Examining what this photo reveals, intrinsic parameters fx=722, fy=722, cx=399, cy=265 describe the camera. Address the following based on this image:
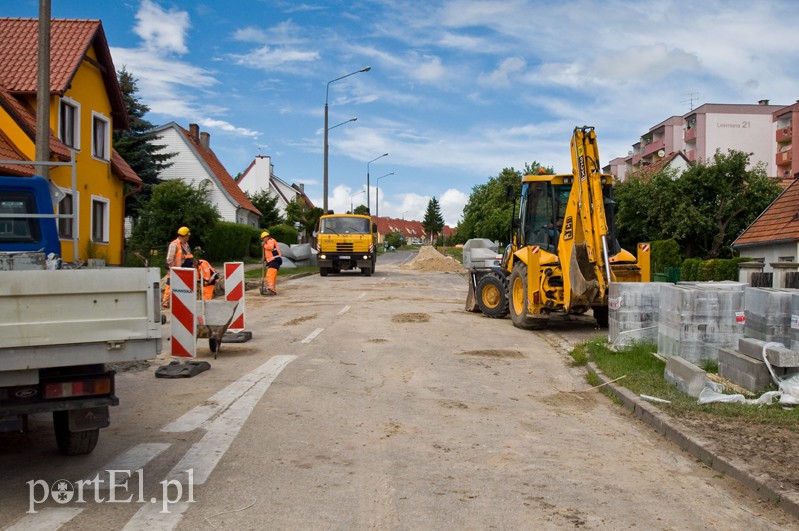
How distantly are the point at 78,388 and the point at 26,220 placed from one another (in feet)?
9.54

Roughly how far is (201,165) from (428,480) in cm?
4978

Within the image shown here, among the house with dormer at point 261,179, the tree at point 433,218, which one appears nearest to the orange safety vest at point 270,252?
the house with dormer at point 261,179

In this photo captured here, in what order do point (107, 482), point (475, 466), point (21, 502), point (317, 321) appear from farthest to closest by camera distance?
point (317, 321), point (475, 466), point (107, 482), point (21, 502)

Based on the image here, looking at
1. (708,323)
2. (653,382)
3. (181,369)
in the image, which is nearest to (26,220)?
(181,369)

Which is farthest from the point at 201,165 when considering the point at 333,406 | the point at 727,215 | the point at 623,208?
the point at 333,406

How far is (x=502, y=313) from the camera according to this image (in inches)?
616

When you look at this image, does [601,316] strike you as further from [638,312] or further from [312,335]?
[312,335]

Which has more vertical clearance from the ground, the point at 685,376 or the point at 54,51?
the point at 54,51

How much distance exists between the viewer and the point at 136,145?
4062cm

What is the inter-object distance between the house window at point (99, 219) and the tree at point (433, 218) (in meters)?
133

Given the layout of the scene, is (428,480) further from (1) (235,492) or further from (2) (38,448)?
(2) (38,448)

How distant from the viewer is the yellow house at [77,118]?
68.5ft

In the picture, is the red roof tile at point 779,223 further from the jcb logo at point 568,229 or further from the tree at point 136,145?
the tree at point 136,145

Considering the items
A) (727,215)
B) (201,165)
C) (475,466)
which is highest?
(201,165)
